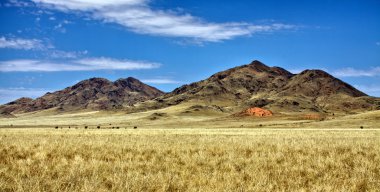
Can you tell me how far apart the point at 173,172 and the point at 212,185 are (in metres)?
2.49

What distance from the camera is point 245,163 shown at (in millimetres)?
14695

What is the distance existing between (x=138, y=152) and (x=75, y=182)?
25.6 feet

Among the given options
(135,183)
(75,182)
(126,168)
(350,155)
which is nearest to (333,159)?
(350,155)

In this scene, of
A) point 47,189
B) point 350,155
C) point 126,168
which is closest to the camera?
point 47,189

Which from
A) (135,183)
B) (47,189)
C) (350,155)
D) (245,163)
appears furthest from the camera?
(350,155)

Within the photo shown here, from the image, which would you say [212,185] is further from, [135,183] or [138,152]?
[138,152]

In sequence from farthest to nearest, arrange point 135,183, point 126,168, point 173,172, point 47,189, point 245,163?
point 245,163
point 126,168
point 173,172
point 135,183
point 47,189

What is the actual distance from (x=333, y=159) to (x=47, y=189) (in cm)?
995

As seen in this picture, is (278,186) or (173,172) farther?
(173,172)

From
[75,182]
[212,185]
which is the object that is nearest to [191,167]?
[212,185]

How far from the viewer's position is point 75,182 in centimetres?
1040

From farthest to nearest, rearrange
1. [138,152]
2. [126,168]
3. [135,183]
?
[138,152], [126,168], [135,183]

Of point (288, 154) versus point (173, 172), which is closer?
point (173, 172)

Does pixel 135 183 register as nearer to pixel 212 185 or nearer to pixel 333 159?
pixel 212 185
